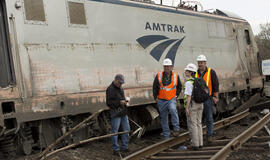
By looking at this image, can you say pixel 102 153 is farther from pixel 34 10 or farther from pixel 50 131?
pixel 34 10

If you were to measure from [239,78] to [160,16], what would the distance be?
4.41m

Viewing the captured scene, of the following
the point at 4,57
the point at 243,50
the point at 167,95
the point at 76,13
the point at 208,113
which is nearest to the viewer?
the point at 4,57

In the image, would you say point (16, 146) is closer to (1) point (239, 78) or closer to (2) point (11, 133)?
(2) point (11, 133)

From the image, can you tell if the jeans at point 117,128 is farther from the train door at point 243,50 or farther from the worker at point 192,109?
the train door at point 243,50

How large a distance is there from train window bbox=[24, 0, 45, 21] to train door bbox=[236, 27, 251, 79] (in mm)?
7688

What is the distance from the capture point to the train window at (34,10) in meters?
5.50

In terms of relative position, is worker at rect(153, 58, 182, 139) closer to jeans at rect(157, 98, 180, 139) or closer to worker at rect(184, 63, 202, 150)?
jeans at rect(157, 98, 180, 139)

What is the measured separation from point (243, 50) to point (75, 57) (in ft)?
24.4

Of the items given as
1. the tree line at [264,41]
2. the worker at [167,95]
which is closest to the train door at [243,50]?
the worker at [167,95]

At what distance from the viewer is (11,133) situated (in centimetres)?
513

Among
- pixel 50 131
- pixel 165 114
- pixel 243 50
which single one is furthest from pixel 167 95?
pixel 243 50

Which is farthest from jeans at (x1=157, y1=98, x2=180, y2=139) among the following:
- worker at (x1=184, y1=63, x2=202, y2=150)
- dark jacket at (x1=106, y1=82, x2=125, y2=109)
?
dark jacket at (x1=106, y1=82, x2=125, y2=109)

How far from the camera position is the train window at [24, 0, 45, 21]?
5500mm

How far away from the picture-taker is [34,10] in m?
5.58
